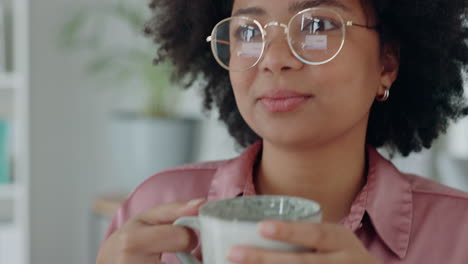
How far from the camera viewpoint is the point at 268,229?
49 centimetres

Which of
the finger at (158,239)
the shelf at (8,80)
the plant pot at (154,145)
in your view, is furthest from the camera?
the shelf at (8,80)

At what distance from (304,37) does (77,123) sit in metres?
2.35

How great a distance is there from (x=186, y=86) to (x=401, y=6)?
1.57 ft

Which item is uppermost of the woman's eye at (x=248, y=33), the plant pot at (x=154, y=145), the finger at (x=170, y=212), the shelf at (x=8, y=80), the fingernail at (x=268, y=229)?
the woman's eye at (x=248, y=33)

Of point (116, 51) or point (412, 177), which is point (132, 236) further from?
point (116, 51)

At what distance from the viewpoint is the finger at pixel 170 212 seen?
65 cm

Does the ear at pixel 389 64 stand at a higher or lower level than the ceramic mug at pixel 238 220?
higher

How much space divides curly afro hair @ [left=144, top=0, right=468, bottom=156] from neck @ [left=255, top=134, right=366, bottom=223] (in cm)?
18

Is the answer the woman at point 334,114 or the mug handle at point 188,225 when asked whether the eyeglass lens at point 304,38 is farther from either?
the mug handle at point 188,225

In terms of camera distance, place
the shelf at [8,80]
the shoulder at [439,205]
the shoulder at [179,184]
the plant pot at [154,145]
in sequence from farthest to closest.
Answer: the shelf at [8,80], the plant pot at [154,145], the shoulder at [179,184], the shoulder at [439,205]

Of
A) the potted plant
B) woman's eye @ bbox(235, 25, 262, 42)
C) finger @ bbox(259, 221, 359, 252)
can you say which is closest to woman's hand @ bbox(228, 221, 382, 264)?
finger @ bbox(259, 221, 359, 252)

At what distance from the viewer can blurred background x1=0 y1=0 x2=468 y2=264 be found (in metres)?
2.53

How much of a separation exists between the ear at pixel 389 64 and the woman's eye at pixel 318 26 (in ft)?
0.50

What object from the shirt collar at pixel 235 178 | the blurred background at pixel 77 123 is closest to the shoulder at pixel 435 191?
the shirt collar at pixel 235 178
